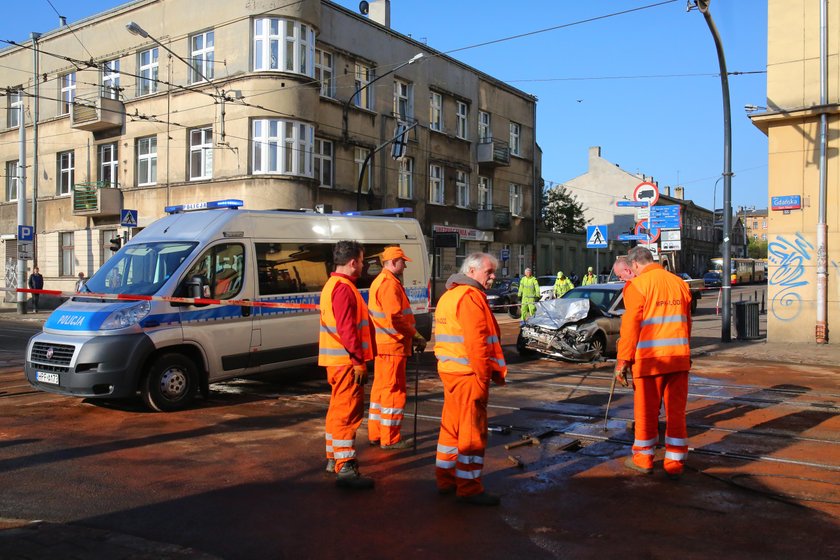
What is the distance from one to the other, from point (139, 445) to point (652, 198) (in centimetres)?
1234

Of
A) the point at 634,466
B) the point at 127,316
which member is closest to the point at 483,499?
the point at 634,466

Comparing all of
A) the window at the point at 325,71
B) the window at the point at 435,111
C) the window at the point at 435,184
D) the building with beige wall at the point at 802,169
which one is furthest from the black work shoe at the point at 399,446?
the window at the point at 435,111

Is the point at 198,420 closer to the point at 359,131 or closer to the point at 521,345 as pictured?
the point at 521,345

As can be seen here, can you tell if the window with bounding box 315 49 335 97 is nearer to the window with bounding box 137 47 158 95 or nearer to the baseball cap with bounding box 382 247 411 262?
the window with bounding box 137 47 158 95

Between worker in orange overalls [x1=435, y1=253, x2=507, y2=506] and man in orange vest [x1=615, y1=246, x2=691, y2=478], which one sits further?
man in orange vest [x1=615, y1=246, x2=691, y2=478]

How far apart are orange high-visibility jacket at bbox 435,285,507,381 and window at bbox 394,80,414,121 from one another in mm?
25898

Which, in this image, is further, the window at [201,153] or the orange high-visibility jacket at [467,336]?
the window at [201,153]

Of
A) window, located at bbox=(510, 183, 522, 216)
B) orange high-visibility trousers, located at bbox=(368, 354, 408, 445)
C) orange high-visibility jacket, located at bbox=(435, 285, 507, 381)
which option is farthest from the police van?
window, located at bbox=(510, 183, 522, 216)

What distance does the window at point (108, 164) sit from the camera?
2809 centimetres

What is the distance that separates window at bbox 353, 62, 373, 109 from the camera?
2789 cm

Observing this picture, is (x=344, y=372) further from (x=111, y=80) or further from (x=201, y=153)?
(x=111, y=80)

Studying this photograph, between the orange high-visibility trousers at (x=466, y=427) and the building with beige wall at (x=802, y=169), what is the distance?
13.0 metres

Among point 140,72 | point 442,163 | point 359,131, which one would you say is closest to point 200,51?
point 140,72

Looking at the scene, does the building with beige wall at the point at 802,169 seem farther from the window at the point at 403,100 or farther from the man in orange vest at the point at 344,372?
the window at the point at 403,100
